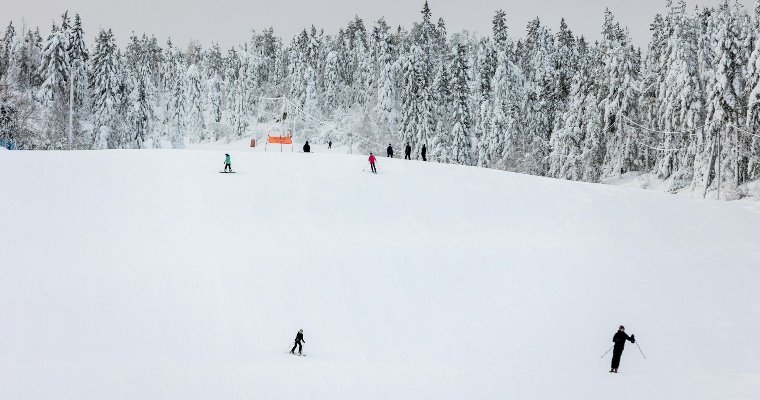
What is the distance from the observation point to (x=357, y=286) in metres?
25.9

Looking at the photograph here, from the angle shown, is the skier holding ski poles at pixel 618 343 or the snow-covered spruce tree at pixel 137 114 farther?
the snow-covered spruce tree at pixel 137 114

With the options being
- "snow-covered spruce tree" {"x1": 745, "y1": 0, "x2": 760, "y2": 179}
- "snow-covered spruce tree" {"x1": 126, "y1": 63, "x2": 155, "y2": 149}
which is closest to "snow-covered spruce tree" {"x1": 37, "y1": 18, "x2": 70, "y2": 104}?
"snow-covered spruce tree" {"x1": 126, "y1": 63, "x2": 155, "y2": 149}

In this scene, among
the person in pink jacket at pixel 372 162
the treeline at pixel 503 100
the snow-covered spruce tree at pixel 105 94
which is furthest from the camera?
the snow-covered spruce tree at pixel 105 94

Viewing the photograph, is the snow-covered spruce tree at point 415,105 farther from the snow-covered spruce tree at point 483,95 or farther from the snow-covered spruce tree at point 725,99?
the snow-covered spruce tree at point 725,99

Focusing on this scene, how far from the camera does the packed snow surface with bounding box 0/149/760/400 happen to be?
1623cm

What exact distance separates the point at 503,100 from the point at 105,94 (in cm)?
4156

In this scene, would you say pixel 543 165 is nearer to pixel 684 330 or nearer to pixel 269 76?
pixel 684 330

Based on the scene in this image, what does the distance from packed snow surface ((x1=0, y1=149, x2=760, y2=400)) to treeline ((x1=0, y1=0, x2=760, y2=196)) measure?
16.1 meters

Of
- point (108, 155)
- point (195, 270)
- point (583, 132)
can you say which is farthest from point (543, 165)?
point (195, 270)

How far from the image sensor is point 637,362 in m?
21.1

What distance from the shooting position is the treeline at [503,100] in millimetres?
52531

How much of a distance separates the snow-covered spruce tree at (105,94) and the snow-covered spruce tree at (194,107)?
22212 mm

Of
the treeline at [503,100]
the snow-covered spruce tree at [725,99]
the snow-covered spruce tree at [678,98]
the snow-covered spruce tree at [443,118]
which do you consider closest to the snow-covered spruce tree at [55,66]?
the treeline at [503,100]

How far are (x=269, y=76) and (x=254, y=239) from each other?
9260 centimetres
